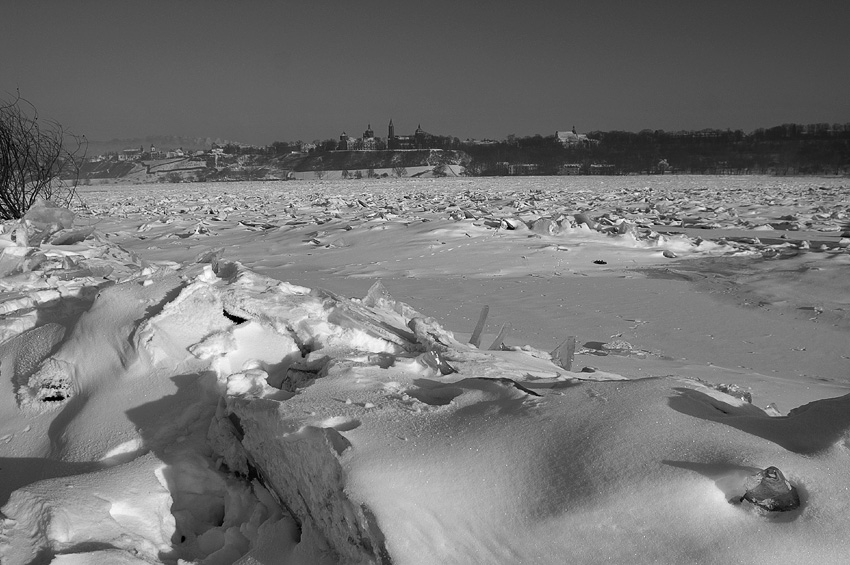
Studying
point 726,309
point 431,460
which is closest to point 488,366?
point 431,460

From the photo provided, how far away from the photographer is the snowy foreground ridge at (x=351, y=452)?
121 cm

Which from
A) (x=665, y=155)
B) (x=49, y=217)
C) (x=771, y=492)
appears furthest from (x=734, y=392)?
(x=665, y=155)

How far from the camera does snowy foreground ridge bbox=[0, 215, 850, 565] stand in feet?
3.98

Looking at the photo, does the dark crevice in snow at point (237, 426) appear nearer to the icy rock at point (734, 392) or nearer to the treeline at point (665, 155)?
the icy rock at point (734, 392)

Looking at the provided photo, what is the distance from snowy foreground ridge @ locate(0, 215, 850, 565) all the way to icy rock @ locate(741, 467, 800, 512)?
0.01 meters

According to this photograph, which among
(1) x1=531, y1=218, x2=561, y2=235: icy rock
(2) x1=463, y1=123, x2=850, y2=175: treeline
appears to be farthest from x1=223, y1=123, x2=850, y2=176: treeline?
(1) x1=531, y1=218, x2=561, y2=235: icy rock

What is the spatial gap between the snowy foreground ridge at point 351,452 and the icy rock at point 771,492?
0.05ft

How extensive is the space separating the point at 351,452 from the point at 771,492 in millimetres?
894

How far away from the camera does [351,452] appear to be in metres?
1.43

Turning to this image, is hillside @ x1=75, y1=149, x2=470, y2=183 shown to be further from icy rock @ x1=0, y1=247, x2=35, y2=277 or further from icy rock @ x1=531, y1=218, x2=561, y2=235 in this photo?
icy rock @ x1=0, y1=247, x2=35, y2=277

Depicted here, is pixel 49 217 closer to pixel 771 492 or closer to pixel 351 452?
pixel 351 452

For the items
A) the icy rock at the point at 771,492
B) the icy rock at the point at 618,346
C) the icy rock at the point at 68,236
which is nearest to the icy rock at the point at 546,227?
the icy rock at the point at 618,346

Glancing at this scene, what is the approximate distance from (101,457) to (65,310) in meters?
1.34

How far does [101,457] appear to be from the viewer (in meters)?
1.83
